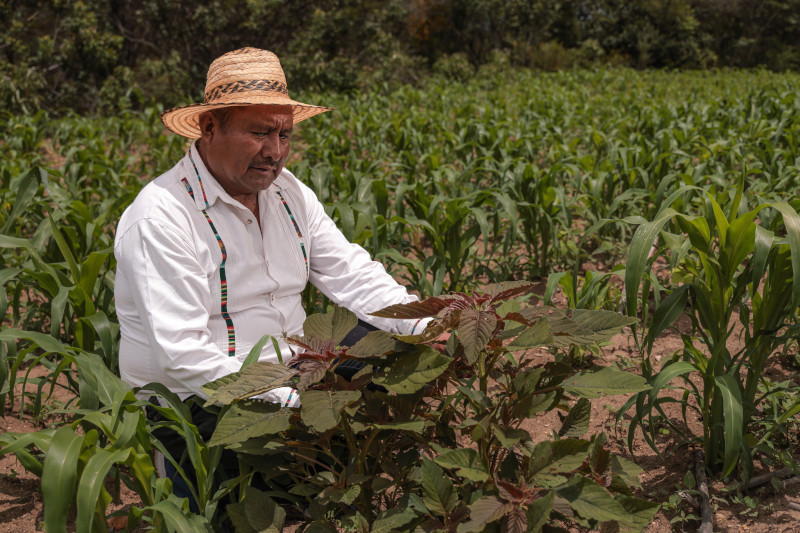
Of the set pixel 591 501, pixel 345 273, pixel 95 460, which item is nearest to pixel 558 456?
pixel 591 501

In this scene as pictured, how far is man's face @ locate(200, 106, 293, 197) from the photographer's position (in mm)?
2068

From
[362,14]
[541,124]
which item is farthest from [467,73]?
[541,124]

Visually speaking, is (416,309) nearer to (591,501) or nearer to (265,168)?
(591,501)

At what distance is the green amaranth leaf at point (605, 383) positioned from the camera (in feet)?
4.75

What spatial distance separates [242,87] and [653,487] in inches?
69.8

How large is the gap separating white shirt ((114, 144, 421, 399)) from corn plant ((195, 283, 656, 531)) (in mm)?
216

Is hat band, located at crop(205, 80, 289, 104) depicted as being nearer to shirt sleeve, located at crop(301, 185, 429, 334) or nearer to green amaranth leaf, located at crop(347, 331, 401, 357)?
shirt sleeve, located at crop(301, 185, 429, 334)

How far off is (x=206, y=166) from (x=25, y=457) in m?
0.95

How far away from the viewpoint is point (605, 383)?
147cm

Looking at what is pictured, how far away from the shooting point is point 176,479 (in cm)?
203

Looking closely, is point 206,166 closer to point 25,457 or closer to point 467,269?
point 25,457

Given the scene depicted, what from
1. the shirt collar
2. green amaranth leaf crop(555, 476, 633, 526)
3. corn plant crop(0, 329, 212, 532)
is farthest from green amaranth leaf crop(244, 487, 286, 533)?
the shirt collar

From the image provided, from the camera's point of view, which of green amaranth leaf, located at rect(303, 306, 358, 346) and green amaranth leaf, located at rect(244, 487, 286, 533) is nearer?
green amaranth leaf, located at rect(244, 487, 286, 533)

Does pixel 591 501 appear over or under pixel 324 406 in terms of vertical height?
under
